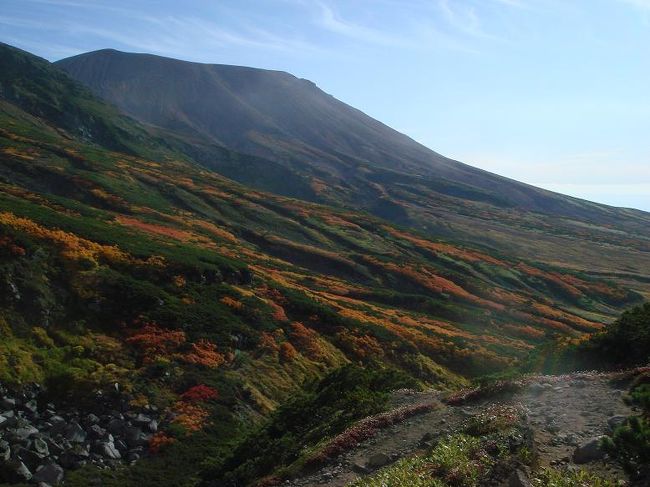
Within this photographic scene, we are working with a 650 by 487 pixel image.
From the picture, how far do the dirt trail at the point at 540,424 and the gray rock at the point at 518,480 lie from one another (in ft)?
5.73

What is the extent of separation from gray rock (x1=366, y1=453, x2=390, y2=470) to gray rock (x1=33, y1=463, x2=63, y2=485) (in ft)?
37.6

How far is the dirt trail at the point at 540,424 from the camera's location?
14758mm

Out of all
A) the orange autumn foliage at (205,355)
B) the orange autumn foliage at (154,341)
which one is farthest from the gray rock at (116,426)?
the orange autumn foliage at (205,355)

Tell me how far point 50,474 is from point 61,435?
232cm

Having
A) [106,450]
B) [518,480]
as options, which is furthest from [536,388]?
[106,450]

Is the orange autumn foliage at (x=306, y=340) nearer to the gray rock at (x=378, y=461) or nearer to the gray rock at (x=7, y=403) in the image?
the gray rock at (x=7, y=403)

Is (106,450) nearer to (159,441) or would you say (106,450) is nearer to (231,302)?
(159,441)

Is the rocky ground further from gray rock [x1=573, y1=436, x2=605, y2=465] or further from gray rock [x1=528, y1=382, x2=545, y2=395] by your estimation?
gray rock [x1=573, y1=436, x2=605, y2=465]

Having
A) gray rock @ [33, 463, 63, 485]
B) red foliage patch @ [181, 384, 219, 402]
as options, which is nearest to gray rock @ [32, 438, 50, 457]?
gray rock @ [33, 463, 63, 485]

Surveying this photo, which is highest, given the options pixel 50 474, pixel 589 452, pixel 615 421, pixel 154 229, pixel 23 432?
pixel 615 421

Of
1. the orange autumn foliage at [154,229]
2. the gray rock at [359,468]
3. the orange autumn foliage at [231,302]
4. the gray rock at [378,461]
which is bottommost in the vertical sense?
the orange autumn foliage at [231,302]

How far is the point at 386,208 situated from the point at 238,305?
14803 cm

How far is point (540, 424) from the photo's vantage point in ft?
52.5

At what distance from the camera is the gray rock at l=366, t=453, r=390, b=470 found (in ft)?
53.8
